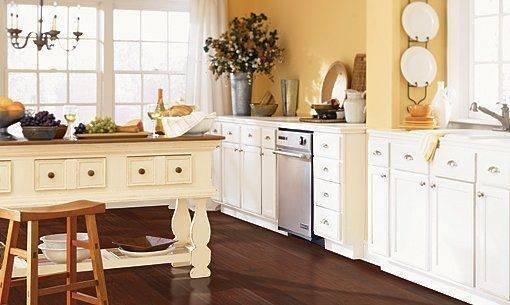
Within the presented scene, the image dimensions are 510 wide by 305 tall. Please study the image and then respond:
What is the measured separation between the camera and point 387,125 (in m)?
5.89

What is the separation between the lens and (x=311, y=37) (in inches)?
309

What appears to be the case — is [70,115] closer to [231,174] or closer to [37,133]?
[37,133]

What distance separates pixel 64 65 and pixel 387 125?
4.10 metres

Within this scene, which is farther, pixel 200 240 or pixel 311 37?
pixel 311 37

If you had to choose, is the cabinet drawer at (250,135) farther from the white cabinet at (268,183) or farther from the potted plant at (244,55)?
the potted plant at (244,55)

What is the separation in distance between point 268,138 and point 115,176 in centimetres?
235

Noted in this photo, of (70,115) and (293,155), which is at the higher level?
(70,115)

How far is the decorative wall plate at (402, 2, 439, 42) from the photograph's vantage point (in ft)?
19.0

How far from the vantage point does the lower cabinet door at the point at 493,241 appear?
4461mm

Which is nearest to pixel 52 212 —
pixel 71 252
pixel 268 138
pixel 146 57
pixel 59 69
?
pixel 71 252

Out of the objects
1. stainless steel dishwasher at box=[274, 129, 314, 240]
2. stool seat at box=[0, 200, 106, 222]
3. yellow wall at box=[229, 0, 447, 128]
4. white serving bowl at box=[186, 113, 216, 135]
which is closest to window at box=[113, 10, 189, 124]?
yellow wall at box=[229, 0, 447, 128]

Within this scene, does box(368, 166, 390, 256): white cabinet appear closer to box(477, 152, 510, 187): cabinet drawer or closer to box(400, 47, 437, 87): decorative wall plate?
box(400, 47, 437, 87): decorative wall plate

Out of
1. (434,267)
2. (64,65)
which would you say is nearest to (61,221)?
(64,65)

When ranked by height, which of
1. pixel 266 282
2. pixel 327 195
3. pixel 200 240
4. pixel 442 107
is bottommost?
pixel 266 282
